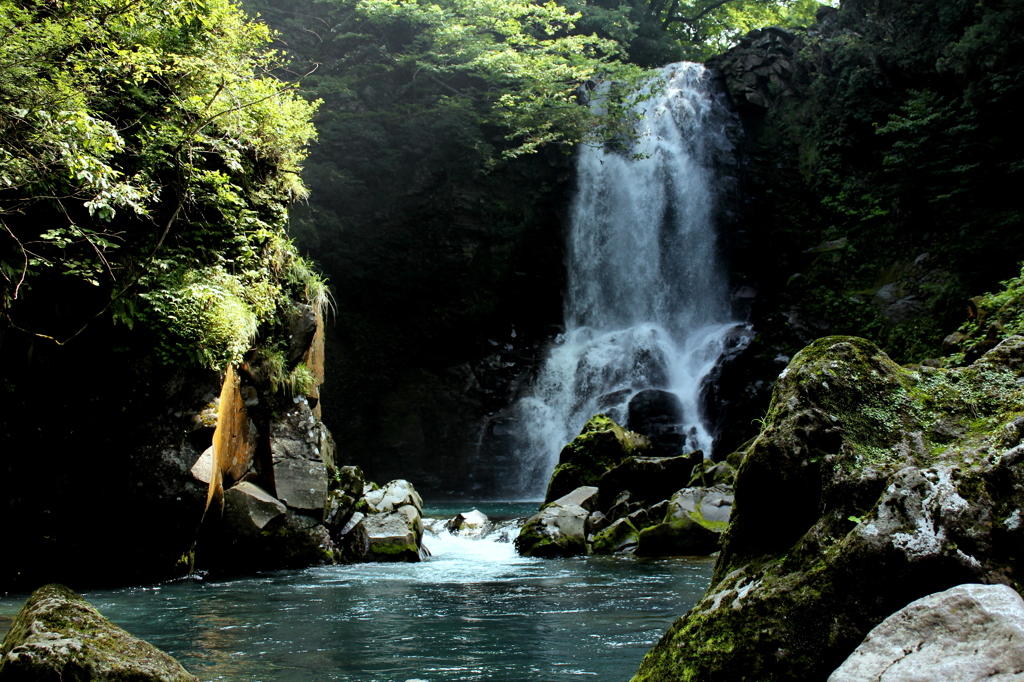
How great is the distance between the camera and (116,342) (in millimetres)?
7188

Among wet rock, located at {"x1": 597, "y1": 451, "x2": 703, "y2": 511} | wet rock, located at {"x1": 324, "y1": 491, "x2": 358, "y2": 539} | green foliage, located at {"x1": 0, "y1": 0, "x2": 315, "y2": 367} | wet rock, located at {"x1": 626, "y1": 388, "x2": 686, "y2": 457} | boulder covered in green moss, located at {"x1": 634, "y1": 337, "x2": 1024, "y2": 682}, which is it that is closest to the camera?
boulder covered in green moss, located at {"x1": 634, "y1": 337, "x2": 1024, "y2": 682}

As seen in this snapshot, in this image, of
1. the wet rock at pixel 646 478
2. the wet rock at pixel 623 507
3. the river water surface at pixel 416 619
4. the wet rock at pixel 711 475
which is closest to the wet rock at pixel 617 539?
the wet rock at pixel 623 507

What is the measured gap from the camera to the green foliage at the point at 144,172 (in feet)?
19.7

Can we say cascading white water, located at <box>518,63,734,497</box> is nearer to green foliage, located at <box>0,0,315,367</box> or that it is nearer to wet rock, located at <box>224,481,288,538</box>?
wet rock, located at <box>224,481,288,538</box>

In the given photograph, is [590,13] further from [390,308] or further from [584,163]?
[390,308]

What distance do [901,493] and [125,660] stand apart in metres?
3.24

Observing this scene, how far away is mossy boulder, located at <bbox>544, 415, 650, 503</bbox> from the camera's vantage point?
40.5 feet

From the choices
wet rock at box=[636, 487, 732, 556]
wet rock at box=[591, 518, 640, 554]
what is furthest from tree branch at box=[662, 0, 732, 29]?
wet rock at box=[591, 518, 640, 554]

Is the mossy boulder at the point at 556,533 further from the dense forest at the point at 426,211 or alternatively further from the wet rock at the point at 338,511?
the dense forest at the point at 426,211

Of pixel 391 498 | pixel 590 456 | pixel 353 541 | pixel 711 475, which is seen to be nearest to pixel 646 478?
pixel 711 475

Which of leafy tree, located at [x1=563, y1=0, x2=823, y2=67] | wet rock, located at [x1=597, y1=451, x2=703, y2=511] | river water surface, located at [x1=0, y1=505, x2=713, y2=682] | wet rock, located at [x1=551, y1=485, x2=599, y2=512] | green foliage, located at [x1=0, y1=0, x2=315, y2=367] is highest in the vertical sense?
leafy tree, located at [x1=563, y1=0, x2=823, y2=67]

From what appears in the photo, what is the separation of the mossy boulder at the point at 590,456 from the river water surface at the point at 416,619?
381 cm

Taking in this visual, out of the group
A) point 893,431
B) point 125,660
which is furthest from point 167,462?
point 893,431

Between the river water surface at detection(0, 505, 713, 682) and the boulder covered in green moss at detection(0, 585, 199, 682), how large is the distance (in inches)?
29.9
